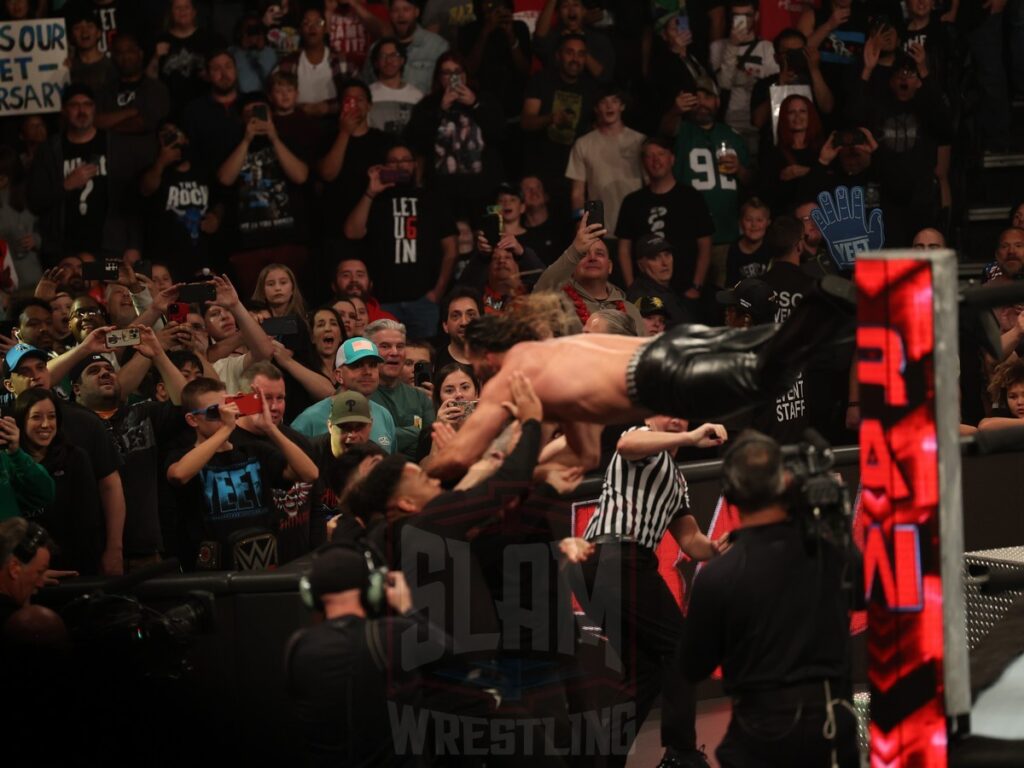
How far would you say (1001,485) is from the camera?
8.14m

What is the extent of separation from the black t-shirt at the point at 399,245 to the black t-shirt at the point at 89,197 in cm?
174

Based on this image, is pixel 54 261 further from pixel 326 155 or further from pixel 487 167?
pixel 487 167

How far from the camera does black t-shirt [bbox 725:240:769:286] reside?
31.2 feet

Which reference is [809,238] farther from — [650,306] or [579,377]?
[579,377]

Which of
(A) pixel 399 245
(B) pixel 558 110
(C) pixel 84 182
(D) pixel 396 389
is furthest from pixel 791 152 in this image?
(C) pixel 84 182

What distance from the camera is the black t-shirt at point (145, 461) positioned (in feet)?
22.6

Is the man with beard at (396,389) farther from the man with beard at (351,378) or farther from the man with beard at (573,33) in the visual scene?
the man with beard at (573,33)

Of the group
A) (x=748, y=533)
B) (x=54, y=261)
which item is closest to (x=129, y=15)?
(x=54, y=261)

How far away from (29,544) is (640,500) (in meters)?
2.39

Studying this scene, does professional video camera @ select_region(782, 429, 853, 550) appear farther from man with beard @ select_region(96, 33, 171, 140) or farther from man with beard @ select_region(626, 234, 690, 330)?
man with beard @ select_region(96, 33, 171, 140)

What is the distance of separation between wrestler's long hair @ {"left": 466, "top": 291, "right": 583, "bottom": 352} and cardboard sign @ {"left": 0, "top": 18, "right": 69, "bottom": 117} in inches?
204

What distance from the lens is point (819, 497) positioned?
4.32 m

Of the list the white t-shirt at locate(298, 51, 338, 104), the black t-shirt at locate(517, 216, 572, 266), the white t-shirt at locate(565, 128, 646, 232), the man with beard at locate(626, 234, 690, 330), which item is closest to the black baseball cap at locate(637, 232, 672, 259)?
the man with beard at locate(626, 234, 690, 330)

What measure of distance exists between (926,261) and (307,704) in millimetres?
2288
